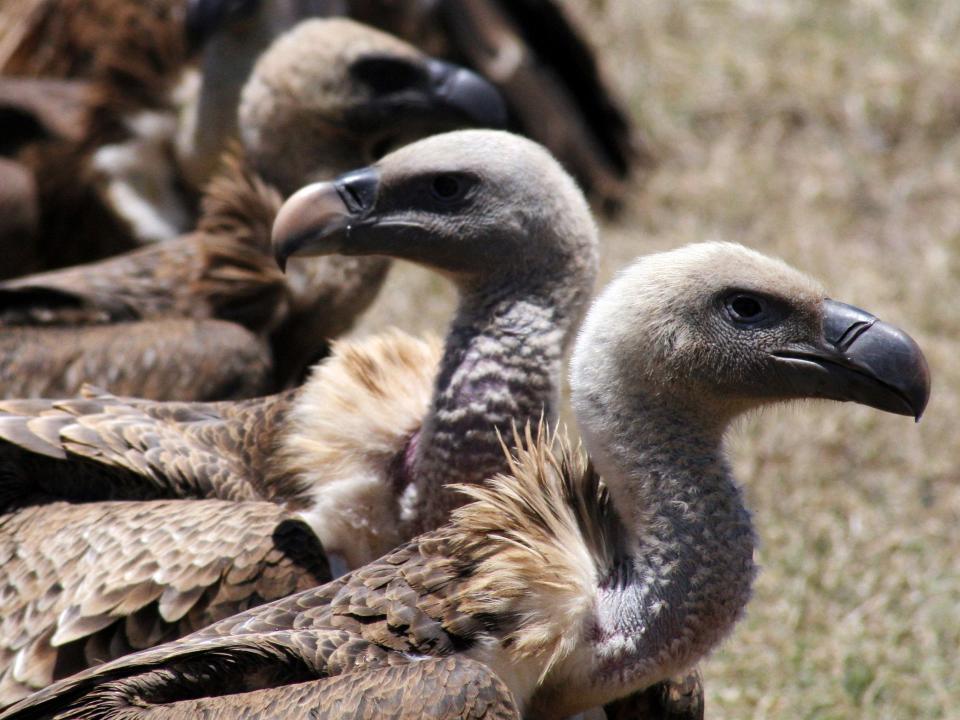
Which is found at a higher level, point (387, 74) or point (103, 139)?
point (387, 74)

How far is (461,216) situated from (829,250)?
3990mm

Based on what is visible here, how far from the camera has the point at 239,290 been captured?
5070mm

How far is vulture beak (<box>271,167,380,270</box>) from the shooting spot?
368cm

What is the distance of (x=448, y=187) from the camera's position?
374 cm

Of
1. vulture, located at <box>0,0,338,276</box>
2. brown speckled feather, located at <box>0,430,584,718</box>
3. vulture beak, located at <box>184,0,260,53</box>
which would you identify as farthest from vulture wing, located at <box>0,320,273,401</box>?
brown speckled feather, located at <box>0,430,584,718</box>

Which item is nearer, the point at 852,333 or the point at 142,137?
the point at 852,333

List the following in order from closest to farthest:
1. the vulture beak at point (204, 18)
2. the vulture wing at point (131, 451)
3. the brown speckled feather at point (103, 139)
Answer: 1. the vulture wing at point (131, 451)
2. the vulture beak at point (204, 18)
3. the brown speckled feather at point (103, 139)

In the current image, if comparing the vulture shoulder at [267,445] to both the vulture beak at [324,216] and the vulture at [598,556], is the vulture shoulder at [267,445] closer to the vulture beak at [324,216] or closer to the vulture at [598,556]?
the vulture beak at [324,216]

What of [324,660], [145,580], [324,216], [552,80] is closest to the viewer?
[324,660]

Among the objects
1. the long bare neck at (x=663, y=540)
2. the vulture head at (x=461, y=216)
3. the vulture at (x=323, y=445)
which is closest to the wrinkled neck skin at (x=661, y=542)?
the long bare neck at (x=663, y=540)

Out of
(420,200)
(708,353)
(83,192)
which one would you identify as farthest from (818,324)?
(83,192)

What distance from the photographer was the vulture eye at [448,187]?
3723mm

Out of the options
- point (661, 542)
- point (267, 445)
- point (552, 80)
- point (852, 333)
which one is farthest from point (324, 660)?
point (552, 80)

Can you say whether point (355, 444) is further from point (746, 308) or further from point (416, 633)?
point (746, 308)
